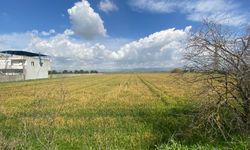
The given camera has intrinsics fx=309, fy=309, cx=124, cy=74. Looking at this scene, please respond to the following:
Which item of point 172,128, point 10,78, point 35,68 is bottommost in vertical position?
point 10,78

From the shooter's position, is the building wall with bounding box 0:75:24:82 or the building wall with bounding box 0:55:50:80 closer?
the building wall with bounding box 0:75:24:82

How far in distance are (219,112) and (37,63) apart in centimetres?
8323

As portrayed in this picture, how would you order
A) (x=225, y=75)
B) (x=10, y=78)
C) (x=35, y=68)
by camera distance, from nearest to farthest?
(x=225, y=75)
(x=10, y=78)
(x=35, y=68)

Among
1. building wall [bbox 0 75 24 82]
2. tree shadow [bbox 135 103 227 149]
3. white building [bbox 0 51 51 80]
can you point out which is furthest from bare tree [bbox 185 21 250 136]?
white building [bbox 0 51 51 80]

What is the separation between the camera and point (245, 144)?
8492 millimetres

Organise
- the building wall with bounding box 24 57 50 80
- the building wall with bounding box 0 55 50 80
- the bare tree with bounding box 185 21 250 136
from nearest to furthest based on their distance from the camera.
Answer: the bare tree with bounding box 185 21 250 136 < the building wall with bounding box 0 55 50 80 < the building wall with bounding box 24 57 50 80

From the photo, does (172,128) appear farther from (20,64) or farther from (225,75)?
(20,64)

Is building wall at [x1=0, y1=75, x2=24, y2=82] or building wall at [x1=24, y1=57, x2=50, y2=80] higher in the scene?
building wall at [x1=24, y1=57, x2=50, y2=80]

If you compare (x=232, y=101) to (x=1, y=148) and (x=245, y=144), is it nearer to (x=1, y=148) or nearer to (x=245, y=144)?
(x=245, y=144)

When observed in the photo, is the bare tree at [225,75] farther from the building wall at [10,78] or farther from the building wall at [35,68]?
the building wall at [35,68]

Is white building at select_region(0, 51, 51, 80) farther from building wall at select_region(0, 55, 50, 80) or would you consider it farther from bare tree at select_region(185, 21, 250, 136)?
bare tree at select_region(185, 21, 250, 136)

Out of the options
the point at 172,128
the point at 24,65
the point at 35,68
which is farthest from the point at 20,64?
the point at 172,128

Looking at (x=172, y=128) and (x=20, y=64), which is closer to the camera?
(x=172, y=128)

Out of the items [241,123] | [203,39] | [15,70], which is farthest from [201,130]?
[15,70]
